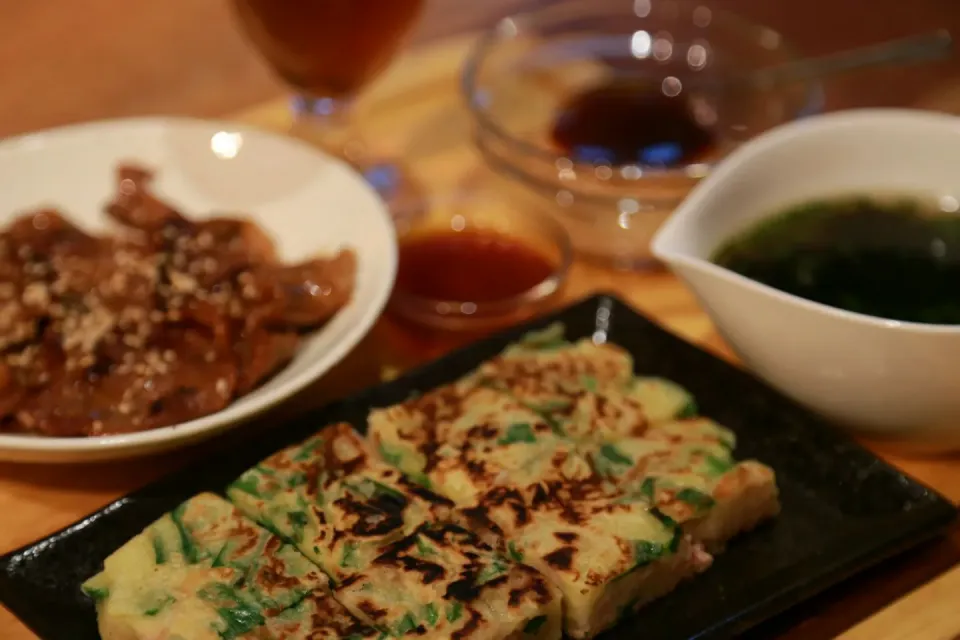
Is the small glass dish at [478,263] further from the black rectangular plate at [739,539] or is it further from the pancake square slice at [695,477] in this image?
the pancake square slice at [695,477]

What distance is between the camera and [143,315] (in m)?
1.83

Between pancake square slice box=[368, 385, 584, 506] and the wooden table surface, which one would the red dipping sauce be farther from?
pancake square slice box=[368, 385, 584, 506]

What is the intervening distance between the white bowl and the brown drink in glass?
31.9 inches

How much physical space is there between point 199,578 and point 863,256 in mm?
1388

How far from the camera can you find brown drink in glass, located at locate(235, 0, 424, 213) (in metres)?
2.13

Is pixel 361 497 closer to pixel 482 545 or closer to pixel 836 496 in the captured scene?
pixel 482 545

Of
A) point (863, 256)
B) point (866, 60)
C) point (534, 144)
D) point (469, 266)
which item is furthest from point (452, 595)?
point (866, 60)

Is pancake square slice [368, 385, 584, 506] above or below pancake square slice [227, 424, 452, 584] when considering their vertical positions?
above

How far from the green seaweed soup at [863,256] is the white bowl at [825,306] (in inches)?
1.6

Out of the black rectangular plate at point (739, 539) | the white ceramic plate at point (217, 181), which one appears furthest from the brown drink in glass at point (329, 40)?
the black rectangular plate at point (739, 539)

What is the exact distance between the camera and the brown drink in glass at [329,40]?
2133 millimetres

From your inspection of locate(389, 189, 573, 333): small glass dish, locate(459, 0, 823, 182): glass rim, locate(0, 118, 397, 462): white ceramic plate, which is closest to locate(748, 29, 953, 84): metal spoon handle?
locate(459, 0, 823, 182): glass rim

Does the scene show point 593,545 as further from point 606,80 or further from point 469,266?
point 606,80

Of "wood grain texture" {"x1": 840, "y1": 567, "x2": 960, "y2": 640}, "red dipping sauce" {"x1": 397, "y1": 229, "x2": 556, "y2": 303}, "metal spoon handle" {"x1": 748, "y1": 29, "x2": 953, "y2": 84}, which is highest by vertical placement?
"metal spoon handle" {"x1": 748, "y1": 29, "x2": 953, "y2": 84}
